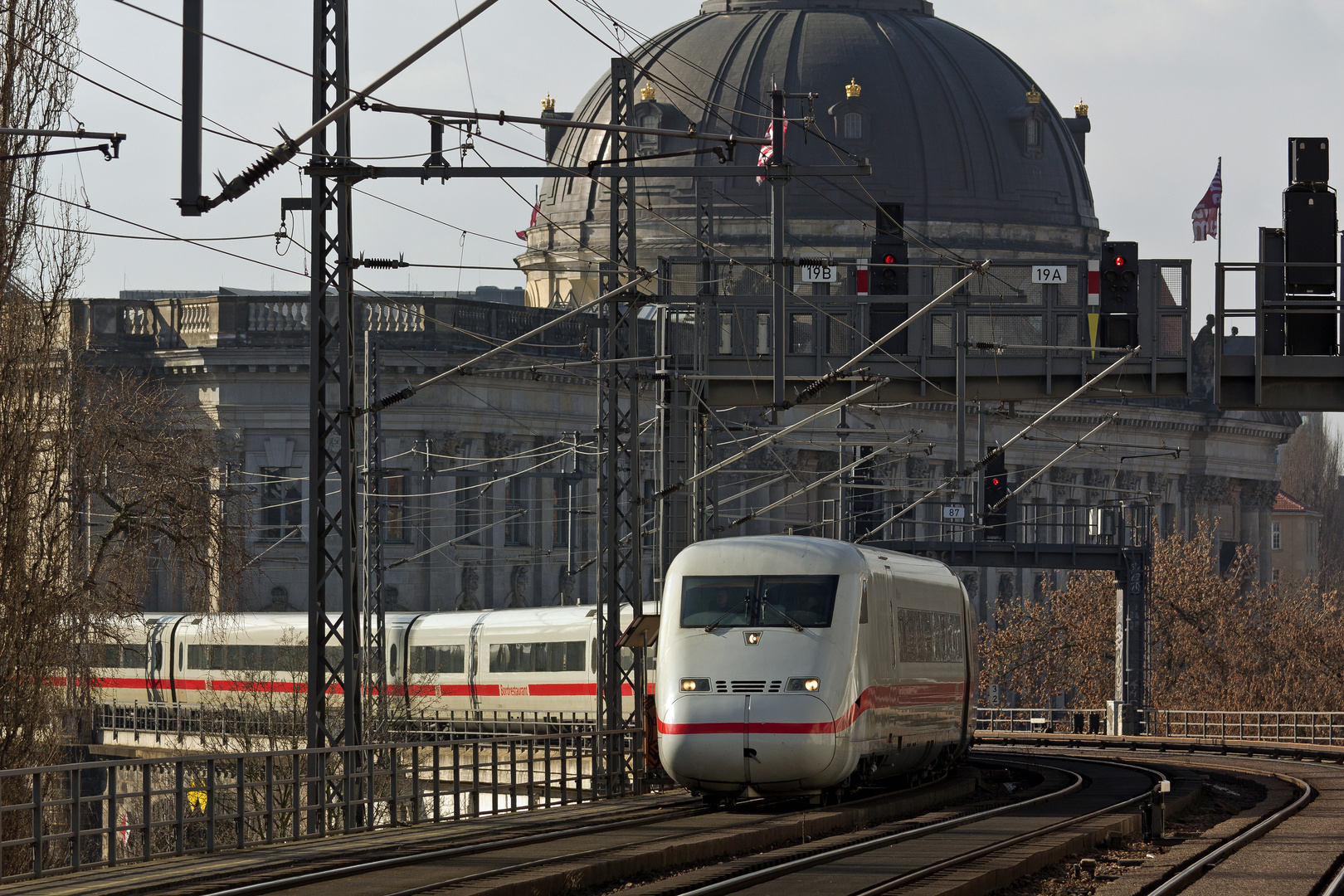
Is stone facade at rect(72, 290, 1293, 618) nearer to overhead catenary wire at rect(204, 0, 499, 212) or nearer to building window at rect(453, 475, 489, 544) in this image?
building window at rect(453, 475, 489, 544)

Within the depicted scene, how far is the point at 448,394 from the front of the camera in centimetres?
9781

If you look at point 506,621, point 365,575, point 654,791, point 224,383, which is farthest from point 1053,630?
point 654,791

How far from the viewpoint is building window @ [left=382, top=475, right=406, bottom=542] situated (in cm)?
9475

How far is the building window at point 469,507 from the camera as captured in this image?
320ft

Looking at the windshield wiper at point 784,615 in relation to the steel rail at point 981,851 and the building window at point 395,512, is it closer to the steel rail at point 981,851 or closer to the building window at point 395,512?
the steel rail at point 981,851

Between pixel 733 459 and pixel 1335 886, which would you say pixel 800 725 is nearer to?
pixel 1335 886

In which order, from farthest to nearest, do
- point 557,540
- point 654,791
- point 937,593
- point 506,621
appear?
point 557,540 → point 506,621 → point 937,593 → point 654,791

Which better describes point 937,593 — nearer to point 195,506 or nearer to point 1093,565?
point 195,506

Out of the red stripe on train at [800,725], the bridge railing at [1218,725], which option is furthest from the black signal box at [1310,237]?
the bridge railing at [1218,725]

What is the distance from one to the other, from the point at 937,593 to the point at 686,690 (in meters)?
8.97

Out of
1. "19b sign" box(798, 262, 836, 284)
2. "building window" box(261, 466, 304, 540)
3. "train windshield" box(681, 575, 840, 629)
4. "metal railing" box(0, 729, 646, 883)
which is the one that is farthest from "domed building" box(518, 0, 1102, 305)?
"train windshield" box(681, 575, 840, 629)

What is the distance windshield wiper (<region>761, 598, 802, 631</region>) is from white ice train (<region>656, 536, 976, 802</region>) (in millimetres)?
18

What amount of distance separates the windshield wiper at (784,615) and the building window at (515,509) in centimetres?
6837

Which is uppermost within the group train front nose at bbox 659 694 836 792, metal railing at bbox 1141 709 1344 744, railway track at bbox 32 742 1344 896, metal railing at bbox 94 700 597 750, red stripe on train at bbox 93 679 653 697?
train front nose at bbox 659 694 836 792
